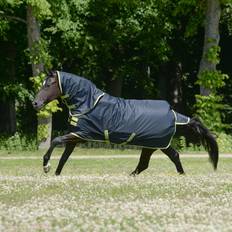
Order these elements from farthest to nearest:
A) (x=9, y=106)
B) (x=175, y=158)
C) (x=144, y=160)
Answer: (x=9, y=106) → (x=144, y=160) → (x=175, y=158)

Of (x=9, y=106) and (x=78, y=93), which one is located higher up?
(x=78, y=93)

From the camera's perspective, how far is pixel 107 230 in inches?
297

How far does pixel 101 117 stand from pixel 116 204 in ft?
15.5

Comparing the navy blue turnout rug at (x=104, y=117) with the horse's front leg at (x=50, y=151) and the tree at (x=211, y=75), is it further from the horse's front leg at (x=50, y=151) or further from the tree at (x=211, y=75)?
the tree at (x=211, y=75)

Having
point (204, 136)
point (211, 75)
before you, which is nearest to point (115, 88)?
point (211, 75)

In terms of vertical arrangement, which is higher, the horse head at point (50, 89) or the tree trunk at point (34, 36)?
the tree trunk at point (34, 36)

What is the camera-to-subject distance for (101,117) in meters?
14.1

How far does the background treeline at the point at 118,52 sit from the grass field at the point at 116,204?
52.0 feet

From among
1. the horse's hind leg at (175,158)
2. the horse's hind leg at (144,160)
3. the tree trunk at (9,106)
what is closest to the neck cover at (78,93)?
the horse's hind leg at (144,160)

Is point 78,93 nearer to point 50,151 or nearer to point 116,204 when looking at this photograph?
point 50,151

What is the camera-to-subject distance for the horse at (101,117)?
14.1 m

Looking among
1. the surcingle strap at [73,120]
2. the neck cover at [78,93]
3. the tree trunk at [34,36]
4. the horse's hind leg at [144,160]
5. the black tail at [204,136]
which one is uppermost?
the tree trunk at [34,36]

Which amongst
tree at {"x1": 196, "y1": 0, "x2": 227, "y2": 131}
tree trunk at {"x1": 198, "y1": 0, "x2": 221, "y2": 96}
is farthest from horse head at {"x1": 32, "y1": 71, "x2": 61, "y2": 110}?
tree trunk at {"x1": 198, "y1": 0, "x2": 221, "y2": 96}

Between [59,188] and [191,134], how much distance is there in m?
4.32
